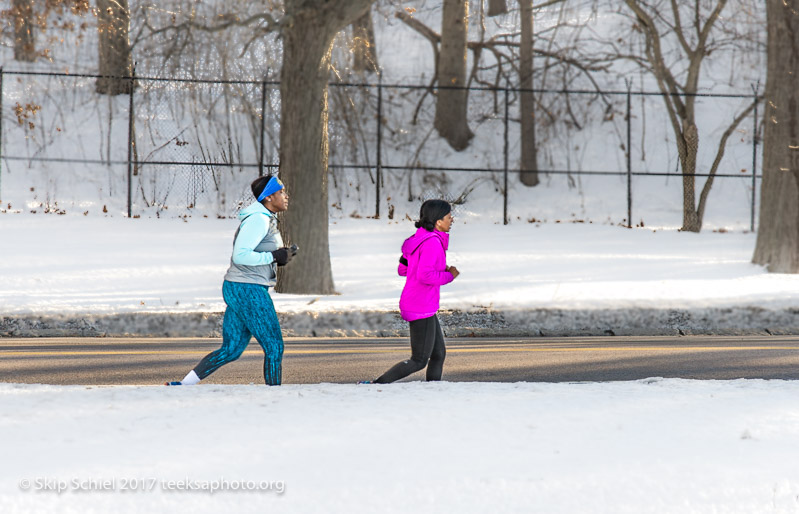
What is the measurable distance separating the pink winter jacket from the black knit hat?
52 mm

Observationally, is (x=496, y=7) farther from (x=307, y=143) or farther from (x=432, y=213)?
(x=432, y=213)

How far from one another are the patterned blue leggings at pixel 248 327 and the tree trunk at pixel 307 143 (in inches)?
307

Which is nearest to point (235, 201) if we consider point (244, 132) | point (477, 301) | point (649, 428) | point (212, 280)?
point (244, 132)

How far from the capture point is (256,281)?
21.2 feet

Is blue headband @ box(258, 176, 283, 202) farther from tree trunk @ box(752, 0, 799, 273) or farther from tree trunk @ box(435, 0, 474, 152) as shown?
tree trunk @ box(435, 0, 474, 152)

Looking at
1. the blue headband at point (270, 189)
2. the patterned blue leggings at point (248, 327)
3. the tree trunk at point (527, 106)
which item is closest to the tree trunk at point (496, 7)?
the tree trunk at point (527, 106)

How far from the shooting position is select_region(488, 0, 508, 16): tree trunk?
1619 inches

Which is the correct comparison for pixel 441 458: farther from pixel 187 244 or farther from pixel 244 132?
pixel 244 132

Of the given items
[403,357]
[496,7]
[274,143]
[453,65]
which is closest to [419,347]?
[403,357]

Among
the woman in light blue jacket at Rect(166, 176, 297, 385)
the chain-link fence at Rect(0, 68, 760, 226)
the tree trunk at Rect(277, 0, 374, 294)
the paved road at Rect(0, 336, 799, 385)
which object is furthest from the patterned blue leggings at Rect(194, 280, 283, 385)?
the chain-link fence at Rect(0, 68, 760, 226)

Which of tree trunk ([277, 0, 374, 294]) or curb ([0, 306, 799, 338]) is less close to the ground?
tree trunk ([277, 0, 374, 294])

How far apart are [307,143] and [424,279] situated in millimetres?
8376

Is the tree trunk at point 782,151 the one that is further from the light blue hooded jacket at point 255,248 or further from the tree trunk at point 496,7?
the tree trunk at point 496,7

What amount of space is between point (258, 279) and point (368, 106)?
85.6 ft
